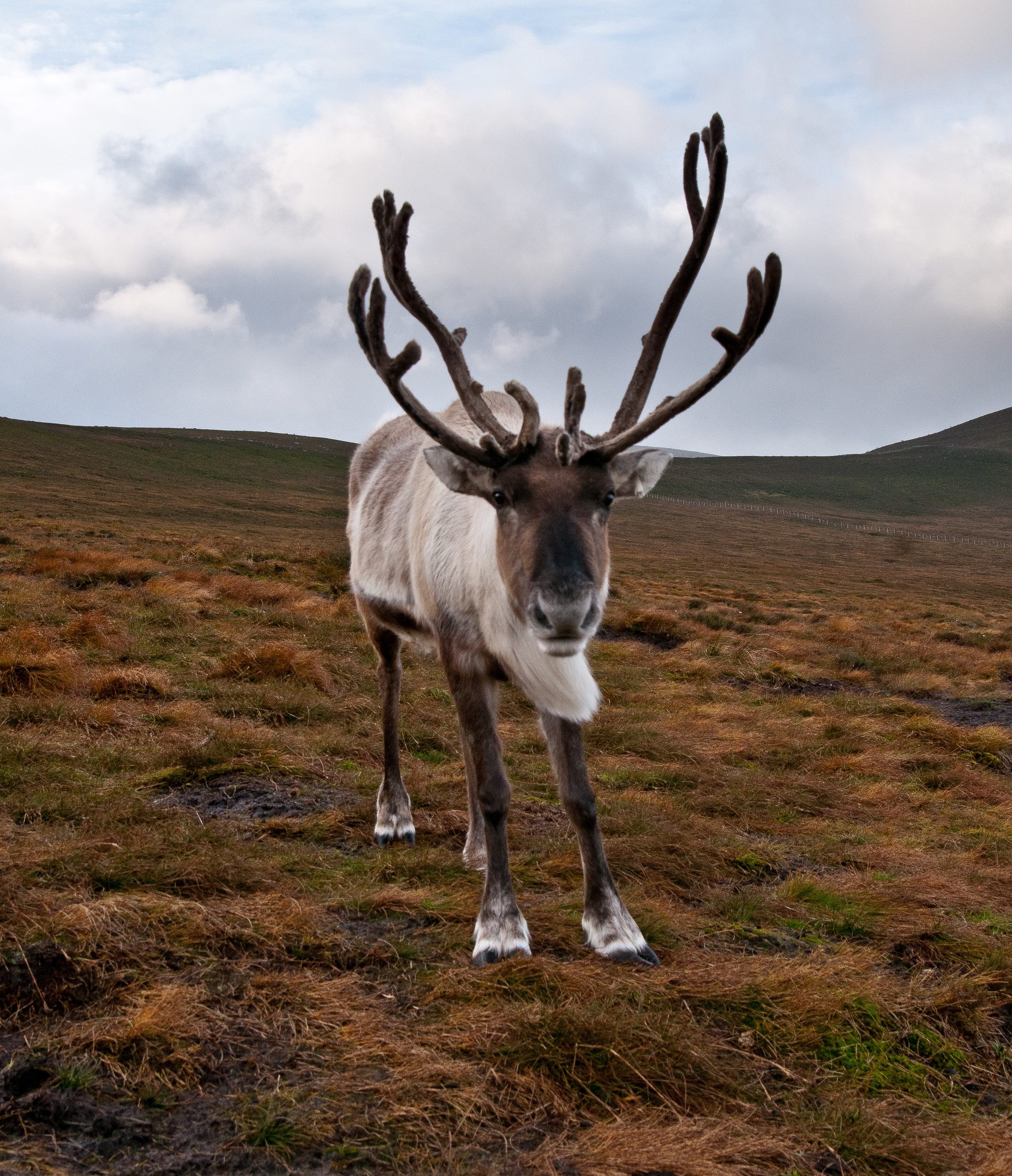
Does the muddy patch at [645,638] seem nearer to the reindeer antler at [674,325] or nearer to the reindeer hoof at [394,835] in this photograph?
the reindeer hoof at [394,835]

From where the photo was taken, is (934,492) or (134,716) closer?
(134,716)

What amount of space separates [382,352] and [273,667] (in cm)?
545

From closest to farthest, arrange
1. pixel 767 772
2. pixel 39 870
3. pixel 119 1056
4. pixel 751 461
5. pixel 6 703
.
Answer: pixel 119 1056
pixel 39 870
pixel 6 703
pixel 767 772
pixel 751 461

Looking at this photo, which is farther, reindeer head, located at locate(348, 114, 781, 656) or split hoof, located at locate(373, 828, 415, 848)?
split hoof, located at locate(373, 828, 415, 848)

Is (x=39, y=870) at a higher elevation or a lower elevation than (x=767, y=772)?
higher

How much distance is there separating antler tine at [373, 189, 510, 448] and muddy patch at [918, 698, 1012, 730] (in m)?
9.46

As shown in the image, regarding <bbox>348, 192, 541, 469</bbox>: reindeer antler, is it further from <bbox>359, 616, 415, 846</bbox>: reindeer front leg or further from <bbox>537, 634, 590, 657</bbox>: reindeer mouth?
<bbox>359, 616, 415, 846</bbox>: reindeer front leg

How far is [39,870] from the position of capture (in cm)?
423

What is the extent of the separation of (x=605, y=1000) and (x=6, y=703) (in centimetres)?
577

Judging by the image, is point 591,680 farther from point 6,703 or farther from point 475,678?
point 6,703

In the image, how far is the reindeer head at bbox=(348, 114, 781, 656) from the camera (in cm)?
394

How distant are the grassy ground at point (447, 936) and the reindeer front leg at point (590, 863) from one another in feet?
0.58

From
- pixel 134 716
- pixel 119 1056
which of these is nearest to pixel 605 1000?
pixel 119 1056

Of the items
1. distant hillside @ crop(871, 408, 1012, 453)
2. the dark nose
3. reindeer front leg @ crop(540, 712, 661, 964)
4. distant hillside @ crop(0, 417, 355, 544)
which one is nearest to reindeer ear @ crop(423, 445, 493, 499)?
the dark nose
